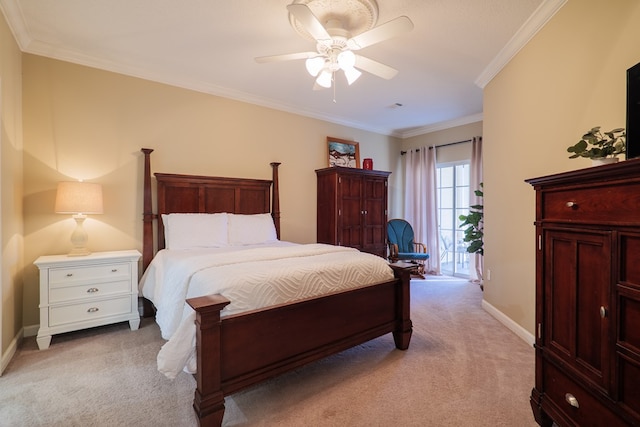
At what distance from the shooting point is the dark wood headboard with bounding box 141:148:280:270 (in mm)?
3287

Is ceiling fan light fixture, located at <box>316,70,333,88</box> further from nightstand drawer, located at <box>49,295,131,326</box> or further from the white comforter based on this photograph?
nightstand drawer, located at <box>49,295,131,326</box>

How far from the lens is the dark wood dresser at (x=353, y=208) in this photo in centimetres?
450

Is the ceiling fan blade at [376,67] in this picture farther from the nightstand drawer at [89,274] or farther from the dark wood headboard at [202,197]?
the nightstand drawer at [89,274]

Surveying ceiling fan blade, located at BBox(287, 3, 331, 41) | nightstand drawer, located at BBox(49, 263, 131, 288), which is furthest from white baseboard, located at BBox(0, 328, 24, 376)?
ceiling fan blade, located at BBox(287, 3, 331, 41)

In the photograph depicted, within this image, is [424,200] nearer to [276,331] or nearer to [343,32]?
[343,32]

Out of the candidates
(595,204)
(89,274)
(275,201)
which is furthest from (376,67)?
(89,274)

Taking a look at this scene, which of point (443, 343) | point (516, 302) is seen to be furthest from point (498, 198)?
point (443, 343)

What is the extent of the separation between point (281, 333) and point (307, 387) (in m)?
0.46

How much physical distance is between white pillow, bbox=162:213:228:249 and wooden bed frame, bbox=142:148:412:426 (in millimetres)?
297

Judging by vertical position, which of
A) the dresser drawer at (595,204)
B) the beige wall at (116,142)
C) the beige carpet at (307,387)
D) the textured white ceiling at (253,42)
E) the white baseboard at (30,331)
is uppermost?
the textured white ceiling at (253,42)

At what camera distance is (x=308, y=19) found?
1.83m

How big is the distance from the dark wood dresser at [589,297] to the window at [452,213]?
13.0 ft

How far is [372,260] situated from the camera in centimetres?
250

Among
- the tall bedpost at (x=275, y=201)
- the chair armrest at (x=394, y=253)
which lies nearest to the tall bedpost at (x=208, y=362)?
the tall bedpost at (x=275, y=201)
